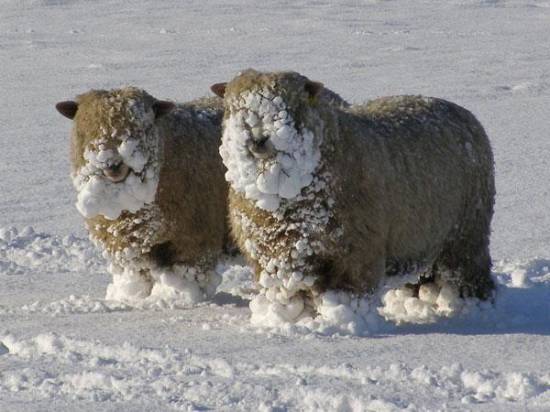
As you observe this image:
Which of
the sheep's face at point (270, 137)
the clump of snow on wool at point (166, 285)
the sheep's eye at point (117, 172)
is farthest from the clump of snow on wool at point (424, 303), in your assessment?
the sheep's eye at point (117, 172)

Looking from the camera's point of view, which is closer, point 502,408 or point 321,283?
point 502,408

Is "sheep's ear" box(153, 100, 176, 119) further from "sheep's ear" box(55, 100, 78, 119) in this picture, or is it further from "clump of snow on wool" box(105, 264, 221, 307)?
"clump of snow on wool" box(105, 264, 221, 307)

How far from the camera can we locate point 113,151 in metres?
7.01

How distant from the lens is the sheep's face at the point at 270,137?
20.9 feet

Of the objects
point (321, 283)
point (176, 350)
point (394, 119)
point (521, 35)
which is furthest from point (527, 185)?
point (521, 35)

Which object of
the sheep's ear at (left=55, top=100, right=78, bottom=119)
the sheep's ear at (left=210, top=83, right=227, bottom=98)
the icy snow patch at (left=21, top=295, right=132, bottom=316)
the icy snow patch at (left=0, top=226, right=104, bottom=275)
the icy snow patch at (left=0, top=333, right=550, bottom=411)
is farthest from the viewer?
the icy snow patch at (left=0, top=226, right=104, bottom=275)

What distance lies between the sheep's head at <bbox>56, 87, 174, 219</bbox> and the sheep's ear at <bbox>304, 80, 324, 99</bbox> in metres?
1.15

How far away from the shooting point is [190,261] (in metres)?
7.57

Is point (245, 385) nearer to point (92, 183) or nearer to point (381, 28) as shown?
point (92, 183)

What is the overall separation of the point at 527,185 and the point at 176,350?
5.83 m

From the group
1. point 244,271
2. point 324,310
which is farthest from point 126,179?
point 244,271

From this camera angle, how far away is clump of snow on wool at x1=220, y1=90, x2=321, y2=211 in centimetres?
636

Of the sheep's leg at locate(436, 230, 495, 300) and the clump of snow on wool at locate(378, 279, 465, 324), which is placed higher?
the sheep's leg at locate(436, 230, 495, 300)

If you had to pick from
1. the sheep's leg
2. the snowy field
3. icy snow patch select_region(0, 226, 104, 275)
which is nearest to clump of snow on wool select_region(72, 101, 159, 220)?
the snowy field
